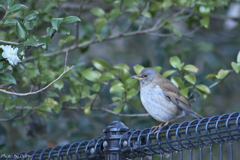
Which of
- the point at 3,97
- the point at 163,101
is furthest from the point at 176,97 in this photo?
the point at 3,97

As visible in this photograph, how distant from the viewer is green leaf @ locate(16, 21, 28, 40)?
9.81 ft

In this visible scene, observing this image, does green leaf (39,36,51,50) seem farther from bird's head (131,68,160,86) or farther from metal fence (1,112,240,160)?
bird's head (131,68,160,86)

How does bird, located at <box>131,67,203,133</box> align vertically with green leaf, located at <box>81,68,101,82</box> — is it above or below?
below

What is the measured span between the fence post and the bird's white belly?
1.73 metres

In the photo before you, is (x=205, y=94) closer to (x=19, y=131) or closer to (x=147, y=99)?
(x=147, y=99)

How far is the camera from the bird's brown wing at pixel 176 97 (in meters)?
4.36

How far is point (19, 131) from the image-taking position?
679 centimetres

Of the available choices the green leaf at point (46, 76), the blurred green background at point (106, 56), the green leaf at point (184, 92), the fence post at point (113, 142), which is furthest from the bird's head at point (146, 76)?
the fence post at point (113, 142)

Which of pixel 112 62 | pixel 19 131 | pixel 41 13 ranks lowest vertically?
pixel 19 131

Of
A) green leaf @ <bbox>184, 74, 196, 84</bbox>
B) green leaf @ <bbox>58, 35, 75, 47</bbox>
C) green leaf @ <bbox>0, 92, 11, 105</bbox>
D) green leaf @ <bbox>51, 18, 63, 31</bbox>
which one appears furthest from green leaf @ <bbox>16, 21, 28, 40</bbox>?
green leaf @ <bbox>184, 74, 196, 84</bbox>

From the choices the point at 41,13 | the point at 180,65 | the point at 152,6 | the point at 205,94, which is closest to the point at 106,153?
the point at 180,65

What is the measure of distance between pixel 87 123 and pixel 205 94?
2184 millimetres

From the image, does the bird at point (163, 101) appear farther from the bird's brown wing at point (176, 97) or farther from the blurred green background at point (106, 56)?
the blurred green background at point (106, 56)

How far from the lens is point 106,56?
7719 millimetres
